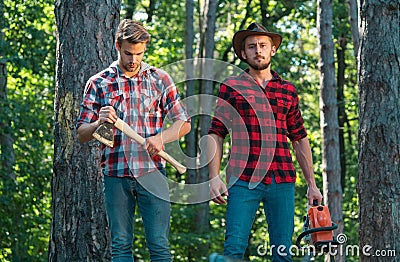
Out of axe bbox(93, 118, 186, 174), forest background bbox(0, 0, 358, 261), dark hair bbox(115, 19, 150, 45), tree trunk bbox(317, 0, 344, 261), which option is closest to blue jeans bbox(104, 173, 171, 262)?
axe bbox(93, 118, 186, 174)

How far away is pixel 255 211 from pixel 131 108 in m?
1.13

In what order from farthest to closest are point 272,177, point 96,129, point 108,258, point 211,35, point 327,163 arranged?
point 211,35 → point 327,163 → point 108,258 → point 272,177 → point 96,129

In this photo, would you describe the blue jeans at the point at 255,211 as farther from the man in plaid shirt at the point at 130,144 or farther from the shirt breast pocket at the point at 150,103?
the shirt breast pocket at the point at 150,103

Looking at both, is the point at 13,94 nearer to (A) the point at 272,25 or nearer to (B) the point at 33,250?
(B) the point at 33,250

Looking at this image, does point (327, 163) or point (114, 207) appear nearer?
point (114, 207)

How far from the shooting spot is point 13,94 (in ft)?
61.1

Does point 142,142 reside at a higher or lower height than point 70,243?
higher

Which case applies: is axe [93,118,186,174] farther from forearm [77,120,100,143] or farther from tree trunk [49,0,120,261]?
tree trunk [49,0,120,261]

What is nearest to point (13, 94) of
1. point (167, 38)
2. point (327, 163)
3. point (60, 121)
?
point (167, 38)

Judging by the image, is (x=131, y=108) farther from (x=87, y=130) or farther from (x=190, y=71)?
(x=190, y=71)

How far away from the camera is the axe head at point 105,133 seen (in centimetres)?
504

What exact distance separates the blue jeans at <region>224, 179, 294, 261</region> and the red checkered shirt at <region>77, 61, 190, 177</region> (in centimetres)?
60

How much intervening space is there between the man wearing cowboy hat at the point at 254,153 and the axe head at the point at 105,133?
0.77 meters

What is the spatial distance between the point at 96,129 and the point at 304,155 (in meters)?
1.68
